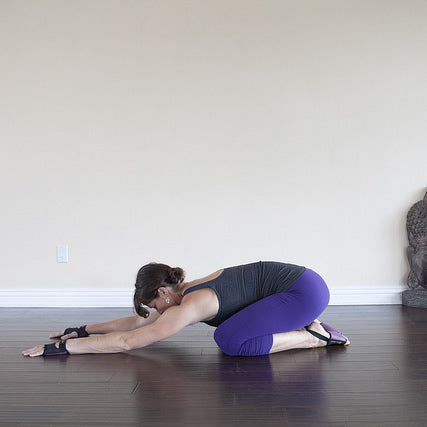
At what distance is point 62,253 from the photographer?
386cm

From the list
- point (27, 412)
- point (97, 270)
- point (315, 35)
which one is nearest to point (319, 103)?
point (315, 35)

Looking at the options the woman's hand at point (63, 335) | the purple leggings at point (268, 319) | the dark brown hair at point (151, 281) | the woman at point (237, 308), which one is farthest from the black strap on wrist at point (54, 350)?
the purple leggings at point (268, 319)

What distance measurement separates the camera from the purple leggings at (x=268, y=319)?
2.31m

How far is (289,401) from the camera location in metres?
1.73

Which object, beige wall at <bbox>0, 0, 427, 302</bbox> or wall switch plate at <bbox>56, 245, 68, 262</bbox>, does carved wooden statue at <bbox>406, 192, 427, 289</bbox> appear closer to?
beige wall at <bbox>0, 0, 427, 302</bbox>

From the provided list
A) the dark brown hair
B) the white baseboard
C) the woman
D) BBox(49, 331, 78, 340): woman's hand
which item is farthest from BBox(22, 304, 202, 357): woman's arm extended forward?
the white baseboard

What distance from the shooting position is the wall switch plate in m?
3.86

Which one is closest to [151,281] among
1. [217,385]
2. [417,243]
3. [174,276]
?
[174,276]

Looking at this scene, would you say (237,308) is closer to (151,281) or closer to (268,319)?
(268,319)

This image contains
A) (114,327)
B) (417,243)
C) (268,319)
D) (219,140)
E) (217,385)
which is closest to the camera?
(217,385)

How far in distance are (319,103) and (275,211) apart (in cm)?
92

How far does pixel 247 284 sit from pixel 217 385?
1.98ft

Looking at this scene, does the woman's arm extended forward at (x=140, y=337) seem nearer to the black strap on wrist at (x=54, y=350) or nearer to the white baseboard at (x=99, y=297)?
the black strap on wrist at (x=54, y=350)

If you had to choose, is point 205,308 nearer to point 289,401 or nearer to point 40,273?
point 289,401
